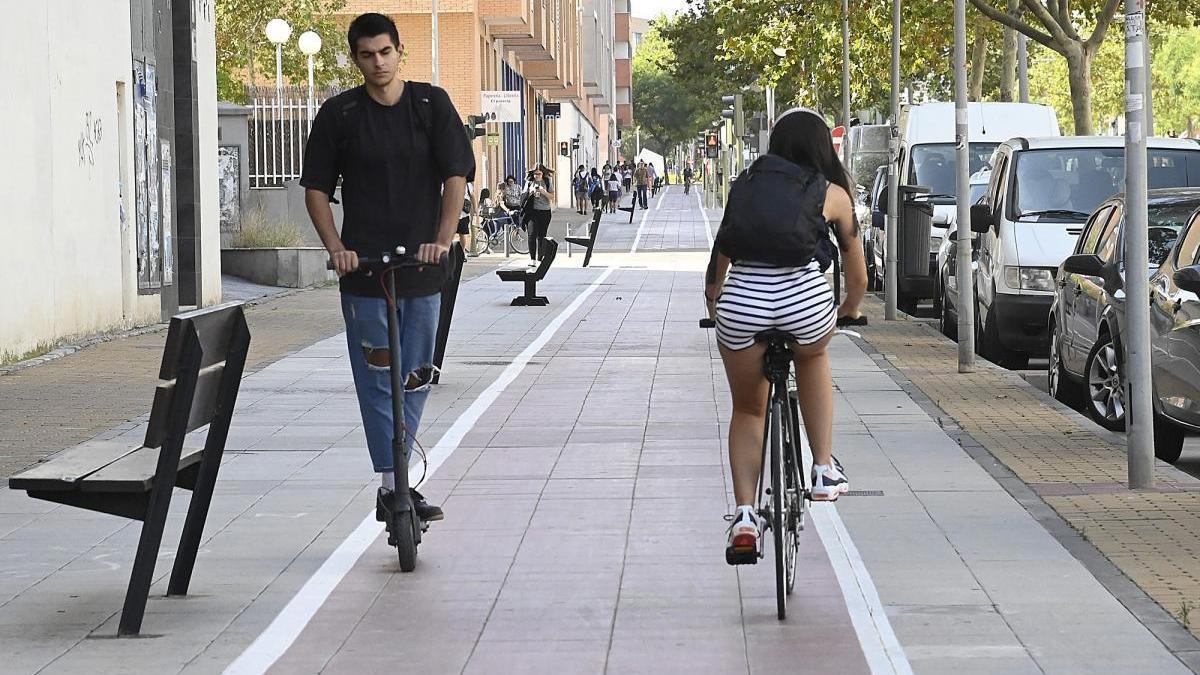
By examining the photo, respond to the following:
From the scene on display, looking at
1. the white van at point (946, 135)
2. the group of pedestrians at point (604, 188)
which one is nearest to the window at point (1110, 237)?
the white van at point (946, 135)

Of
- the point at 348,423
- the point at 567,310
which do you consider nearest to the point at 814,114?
the point at 348,423

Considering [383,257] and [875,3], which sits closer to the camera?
[383,257]

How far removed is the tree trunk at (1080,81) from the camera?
33062 mm

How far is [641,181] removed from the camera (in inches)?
3046

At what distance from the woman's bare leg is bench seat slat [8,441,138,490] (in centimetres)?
209

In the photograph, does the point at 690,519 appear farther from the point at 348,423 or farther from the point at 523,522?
the point at 348,423

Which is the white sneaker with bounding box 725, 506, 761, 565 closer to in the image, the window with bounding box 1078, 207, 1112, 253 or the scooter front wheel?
the scooter front wheel

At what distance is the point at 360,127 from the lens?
8.12 m

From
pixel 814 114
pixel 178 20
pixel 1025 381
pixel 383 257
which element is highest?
pixel 178 20

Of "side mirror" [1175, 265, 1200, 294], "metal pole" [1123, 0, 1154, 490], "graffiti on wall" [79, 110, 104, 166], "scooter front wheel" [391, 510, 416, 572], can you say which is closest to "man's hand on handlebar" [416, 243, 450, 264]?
"scooter front wheel" [391, 510, 416, 572]

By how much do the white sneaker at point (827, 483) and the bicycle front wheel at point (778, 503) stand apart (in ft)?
0.50

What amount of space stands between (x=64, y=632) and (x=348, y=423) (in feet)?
20.5

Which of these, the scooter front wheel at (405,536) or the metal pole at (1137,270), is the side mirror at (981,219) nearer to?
the metal pole at (1137,270)

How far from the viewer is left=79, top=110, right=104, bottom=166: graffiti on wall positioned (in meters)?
20.5
